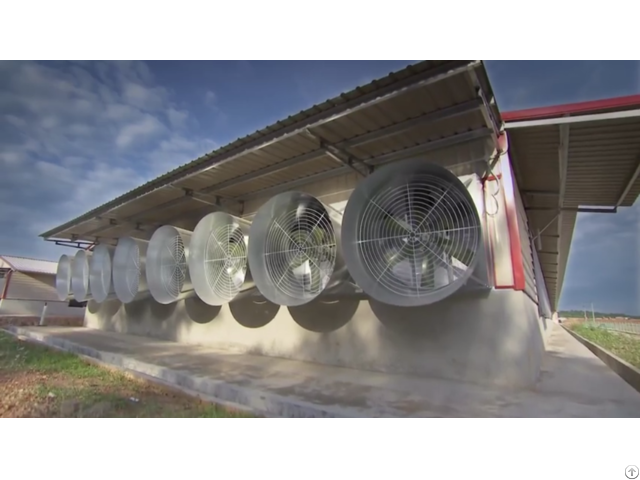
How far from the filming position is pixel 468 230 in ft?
10.2

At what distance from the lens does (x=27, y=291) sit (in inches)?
556

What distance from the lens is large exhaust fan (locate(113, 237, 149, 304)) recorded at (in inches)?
255

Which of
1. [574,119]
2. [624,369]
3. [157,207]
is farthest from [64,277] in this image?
[624,369]

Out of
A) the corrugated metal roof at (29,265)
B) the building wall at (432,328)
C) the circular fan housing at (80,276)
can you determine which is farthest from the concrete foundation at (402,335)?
the corrugated metal roof at (29,265)

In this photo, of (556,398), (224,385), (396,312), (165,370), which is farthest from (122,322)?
(556,398)

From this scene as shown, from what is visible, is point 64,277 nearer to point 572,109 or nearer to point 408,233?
point 408,233

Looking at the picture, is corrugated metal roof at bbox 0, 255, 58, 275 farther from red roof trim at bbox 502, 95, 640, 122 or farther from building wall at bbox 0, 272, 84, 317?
red roof trim at bbox 502, 95, 640, 122

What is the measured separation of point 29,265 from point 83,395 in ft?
55.7

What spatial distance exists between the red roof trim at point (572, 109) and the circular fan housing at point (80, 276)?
9.90m

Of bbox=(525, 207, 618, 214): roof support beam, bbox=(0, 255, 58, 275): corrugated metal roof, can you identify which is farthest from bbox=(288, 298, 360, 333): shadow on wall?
bbox=(0, 255, 58, 275): corrugated metal roof

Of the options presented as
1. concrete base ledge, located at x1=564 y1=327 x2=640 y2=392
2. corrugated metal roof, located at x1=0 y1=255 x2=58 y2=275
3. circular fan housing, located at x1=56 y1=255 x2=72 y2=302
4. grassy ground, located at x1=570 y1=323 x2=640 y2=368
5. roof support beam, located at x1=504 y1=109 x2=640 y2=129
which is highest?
roof support beam, located at x1=504 y1=109 x2=640 y2=129

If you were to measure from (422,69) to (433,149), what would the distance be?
1510 mm

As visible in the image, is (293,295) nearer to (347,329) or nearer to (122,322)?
(347,329)

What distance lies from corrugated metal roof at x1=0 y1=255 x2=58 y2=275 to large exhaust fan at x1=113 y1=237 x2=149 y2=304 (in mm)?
11306
